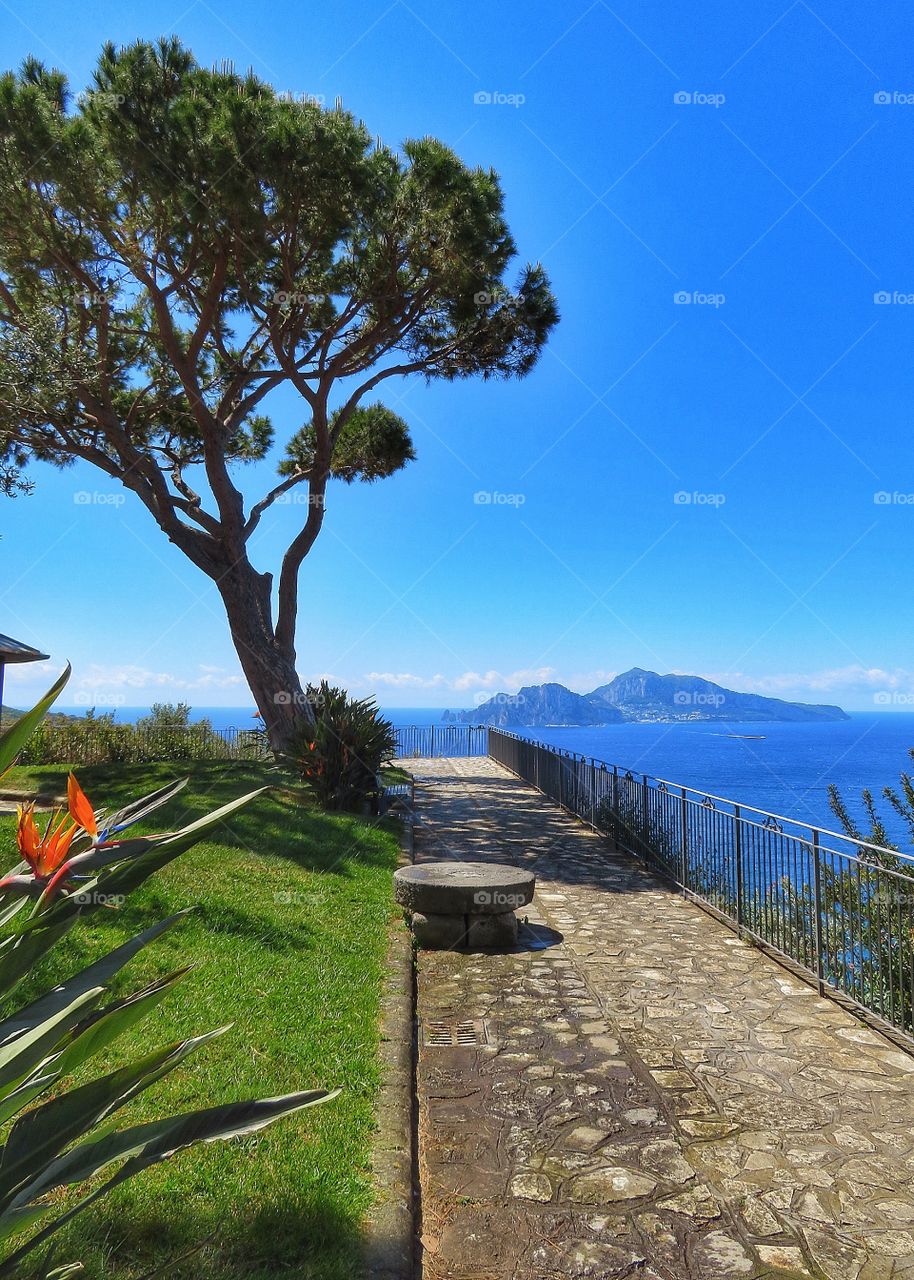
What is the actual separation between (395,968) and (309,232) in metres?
13.5

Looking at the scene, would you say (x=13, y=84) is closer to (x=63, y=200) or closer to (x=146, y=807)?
(x=63, y=200)

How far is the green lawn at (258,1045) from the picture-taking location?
2.66 metres

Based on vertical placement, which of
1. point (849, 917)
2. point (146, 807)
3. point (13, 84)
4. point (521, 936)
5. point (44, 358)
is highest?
point (13, 84)

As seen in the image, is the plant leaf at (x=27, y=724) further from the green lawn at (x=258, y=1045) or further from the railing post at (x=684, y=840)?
the railing post at (x=684, y=840)

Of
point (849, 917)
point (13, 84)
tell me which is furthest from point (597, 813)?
point (13, 84)

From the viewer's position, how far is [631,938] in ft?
22.8

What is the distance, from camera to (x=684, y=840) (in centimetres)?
890

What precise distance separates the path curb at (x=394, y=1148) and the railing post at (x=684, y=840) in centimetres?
412

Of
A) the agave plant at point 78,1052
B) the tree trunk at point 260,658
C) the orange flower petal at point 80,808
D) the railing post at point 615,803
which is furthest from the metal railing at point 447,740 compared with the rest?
the orange flower petal at point 80,808

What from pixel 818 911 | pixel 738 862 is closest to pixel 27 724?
pixel 818 911

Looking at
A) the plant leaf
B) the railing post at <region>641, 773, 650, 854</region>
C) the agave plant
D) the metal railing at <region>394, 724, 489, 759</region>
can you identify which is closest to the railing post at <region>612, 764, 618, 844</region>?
the railing post at <region>641, 773, 650, 854</region>

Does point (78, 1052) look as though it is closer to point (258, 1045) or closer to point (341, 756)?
point (258, 1045)

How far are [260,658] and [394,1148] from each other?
13.2 metres

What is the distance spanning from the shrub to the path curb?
22.8ft
